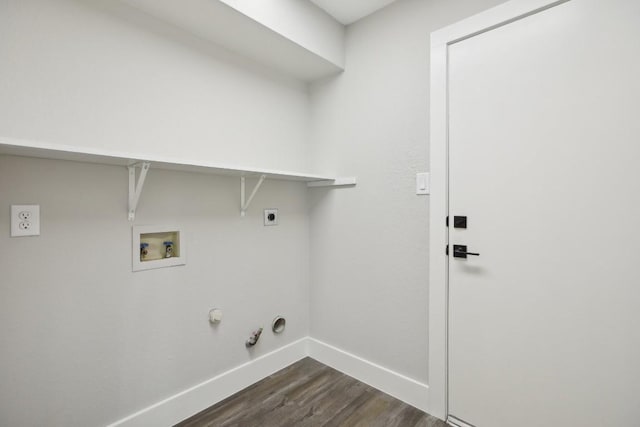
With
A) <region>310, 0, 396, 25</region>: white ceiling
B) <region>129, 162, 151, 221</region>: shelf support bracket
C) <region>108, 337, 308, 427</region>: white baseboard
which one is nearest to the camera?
<region>129, 162, 151, 221</region>: shelf support bracket

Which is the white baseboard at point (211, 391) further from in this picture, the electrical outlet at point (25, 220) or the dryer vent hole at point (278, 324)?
the electrical outlet at point (25, 220)

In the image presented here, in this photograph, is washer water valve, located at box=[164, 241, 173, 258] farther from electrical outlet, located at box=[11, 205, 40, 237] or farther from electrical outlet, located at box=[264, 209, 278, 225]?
electrical outlet, located at box=[264, 209, 278, 225]

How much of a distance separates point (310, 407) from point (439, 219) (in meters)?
1.27

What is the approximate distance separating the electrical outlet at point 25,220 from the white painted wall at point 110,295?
0.07 feet

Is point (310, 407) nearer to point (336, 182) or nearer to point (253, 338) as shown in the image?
point (253, 338)

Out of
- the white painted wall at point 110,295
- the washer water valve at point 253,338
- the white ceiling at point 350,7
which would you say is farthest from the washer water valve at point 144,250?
the white ceiling at point 350,7

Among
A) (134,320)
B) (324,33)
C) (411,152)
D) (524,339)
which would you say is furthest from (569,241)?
(134,320)

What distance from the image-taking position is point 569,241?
1.25 m

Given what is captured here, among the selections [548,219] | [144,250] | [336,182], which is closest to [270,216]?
[336,182]

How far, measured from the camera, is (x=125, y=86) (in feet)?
4.62

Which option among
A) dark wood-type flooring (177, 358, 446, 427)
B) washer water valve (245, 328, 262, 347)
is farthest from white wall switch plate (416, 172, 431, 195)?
washer water valve (245, 328, 262, 347)

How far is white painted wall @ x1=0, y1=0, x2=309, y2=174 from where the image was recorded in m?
1.17

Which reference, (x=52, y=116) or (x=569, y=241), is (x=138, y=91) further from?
(x=569, y=241)

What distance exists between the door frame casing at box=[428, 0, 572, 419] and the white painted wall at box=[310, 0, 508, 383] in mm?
63
